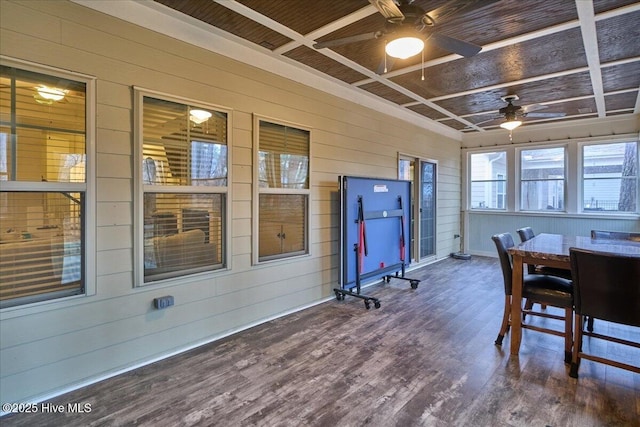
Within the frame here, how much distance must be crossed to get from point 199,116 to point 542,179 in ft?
23.0

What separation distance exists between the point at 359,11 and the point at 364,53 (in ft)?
2.66

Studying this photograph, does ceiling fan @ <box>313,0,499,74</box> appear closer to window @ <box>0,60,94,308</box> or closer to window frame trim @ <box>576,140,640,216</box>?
window @ <box>0,60,94,308</box>

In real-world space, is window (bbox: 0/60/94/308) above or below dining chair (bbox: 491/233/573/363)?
above

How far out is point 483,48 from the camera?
3391mm

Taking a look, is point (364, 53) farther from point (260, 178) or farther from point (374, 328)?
point (374, 328)

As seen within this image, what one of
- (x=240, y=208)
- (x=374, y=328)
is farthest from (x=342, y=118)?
(x=374, y=328)

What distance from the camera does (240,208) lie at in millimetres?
3377

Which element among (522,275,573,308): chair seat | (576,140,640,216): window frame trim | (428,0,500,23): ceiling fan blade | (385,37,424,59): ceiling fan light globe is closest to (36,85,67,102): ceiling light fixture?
(385,37,424,59): ceiling fan light globe

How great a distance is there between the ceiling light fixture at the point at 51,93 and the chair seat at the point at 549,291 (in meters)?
4.02

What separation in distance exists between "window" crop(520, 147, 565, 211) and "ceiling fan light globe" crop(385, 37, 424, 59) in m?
5.93

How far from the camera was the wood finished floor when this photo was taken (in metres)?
2.10

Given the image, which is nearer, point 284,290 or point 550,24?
point 550,24

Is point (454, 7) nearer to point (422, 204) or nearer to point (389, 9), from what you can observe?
point (389, 9)

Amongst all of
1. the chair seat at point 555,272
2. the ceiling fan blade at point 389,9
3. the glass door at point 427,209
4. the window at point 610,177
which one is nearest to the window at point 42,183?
the ceiling fan blade at point 389,9
